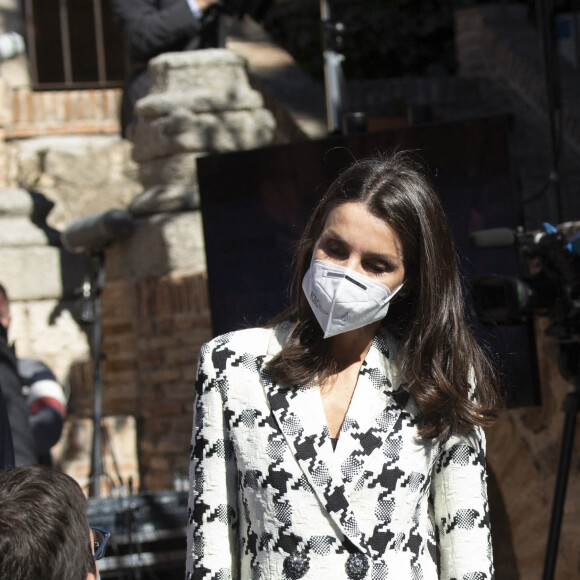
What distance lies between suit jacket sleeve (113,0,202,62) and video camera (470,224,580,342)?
382cm

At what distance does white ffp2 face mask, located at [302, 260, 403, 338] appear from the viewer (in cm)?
205

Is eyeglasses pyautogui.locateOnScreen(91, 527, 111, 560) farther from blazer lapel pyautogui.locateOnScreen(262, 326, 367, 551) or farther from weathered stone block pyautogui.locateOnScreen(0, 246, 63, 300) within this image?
weathered stone block pyautogui.locateOnScreen(0, 246, 63, 300)

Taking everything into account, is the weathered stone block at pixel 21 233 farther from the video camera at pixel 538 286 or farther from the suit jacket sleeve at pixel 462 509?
the suit jacket sleeve at pixel 462 509

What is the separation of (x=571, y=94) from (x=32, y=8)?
15.1 ft

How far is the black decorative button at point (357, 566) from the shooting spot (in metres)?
1.93

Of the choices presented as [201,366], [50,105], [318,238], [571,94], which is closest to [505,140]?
[318,238]

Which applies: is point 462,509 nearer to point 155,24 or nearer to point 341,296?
point 341,296

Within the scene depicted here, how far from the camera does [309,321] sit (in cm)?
219

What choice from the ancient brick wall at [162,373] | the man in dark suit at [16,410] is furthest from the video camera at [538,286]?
the ancient brick wall at [162,373]

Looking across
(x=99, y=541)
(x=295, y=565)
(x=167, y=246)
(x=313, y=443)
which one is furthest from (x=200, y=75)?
(x=99, y=541)

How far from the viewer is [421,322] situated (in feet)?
7.05

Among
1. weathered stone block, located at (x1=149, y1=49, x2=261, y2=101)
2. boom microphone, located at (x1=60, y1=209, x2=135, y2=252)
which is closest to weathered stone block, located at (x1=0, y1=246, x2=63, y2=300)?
boom microphone, located at (x1=60, y1=209, x2=135, y2=252)

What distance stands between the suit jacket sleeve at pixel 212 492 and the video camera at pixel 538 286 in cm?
123

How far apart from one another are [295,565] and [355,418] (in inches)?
11.8
